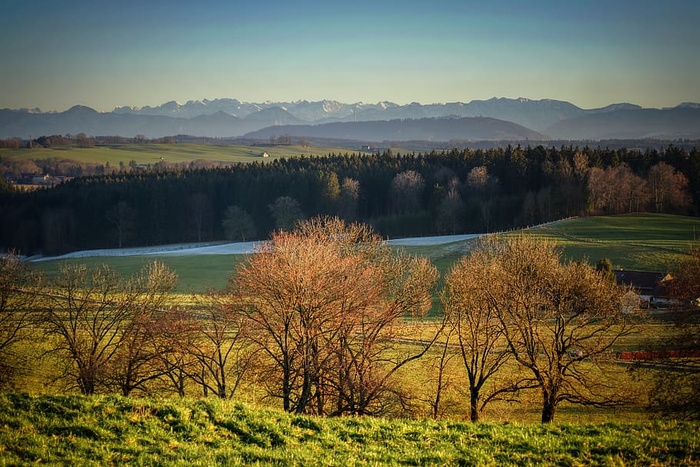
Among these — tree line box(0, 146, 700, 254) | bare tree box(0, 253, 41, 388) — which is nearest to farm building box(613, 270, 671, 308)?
tree line box(0, 146, 700, 254)

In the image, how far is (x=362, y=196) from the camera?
11731 centimetres

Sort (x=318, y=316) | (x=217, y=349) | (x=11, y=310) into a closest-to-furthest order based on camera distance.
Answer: (x=318, y=316)
(x=217, y=349)
(x=11, y=310)

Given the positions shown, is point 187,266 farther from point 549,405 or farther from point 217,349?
point 549,405

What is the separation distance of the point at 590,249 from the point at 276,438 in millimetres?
64385

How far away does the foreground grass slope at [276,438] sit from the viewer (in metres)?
11.4

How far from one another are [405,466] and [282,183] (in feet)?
362

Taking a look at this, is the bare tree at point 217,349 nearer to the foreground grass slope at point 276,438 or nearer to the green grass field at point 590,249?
the foreground grass slope at point 276,438

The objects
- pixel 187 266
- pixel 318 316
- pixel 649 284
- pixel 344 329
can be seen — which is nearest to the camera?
pixel 318 316

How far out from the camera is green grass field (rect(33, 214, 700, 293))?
213ft

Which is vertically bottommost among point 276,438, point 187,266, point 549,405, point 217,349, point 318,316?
point 187,266

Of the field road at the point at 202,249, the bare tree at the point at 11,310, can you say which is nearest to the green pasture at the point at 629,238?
the field road at the point at 202,249

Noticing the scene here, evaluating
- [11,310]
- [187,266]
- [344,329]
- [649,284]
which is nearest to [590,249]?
[649,284]

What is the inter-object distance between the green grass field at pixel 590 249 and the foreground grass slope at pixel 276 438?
4595 centimetres

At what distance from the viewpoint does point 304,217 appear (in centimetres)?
11044
